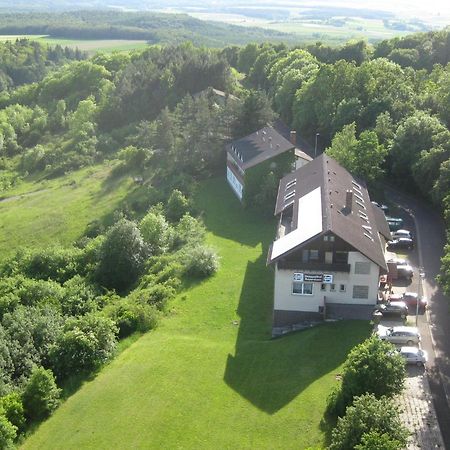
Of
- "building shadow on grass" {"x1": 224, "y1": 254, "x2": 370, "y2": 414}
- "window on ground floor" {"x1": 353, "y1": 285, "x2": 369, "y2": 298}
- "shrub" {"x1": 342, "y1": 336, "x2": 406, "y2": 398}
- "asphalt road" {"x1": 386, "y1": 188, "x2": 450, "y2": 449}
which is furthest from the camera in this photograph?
"window on ground floor" {"x1": 353, "y1": 285, "x2": 369, "y2": 298}

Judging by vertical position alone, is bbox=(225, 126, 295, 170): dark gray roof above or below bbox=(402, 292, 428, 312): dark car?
above

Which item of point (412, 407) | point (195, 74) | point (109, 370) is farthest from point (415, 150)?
point (195, 74)

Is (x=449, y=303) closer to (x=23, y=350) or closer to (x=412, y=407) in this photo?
(x=412, y=407)

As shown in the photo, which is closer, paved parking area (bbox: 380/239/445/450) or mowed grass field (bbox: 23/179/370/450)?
paved parking area (bbox: 380/239/445/450)

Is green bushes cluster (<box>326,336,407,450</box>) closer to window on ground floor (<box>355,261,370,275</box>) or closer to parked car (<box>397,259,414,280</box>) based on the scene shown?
window on ground floor (<box>355,261,370,275</box>)

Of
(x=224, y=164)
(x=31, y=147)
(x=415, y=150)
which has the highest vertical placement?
(x=415, y=150)

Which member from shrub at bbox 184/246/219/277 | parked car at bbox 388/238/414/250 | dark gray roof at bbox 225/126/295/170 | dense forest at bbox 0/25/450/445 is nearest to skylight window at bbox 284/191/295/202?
shrub at bbox 184/246/219/277

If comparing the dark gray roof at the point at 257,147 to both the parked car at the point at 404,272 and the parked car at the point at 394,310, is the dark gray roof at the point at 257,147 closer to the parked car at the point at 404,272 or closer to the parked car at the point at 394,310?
the parked car at the point at 404,272

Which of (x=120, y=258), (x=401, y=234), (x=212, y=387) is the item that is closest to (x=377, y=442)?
(x=212, y=387)
